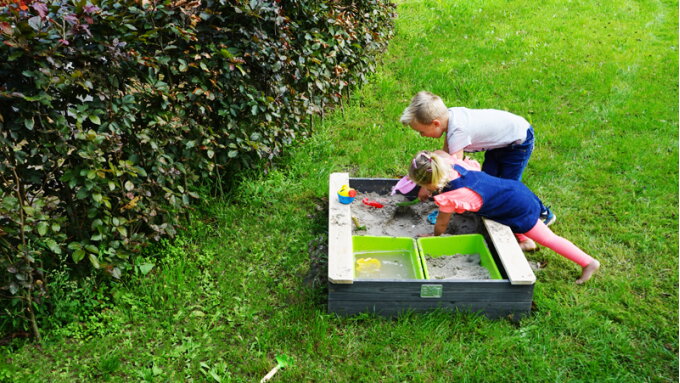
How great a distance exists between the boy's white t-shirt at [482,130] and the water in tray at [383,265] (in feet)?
2.77

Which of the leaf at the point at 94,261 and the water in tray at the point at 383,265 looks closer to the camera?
the leaf at the point at 94,261

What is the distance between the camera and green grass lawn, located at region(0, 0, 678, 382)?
2.99m

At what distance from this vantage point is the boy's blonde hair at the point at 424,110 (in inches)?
148

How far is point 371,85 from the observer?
662cm

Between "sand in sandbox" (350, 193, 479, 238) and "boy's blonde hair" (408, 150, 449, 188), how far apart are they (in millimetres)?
618

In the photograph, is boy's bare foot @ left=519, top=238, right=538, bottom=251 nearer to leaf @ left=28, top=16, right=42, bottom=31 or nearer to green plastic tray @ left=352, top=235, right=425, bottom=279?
green plastic tray @ left=352, top=235, right=425, bottom=279

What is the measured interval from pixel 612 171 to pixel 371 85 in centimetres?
288

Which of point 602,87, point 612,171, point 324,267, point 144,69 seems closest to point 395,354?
point 324,267

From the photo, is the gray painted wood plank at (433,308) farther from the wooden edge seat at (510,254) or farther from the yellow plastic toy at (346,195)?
the yellow plastic toy at (346,195)

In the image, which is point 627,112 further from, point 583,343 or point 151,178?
point 151,178

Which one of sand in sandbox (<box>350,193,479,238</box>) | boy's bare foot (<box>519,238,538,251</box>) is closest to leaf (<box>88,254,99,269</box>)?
sand in sandbox (<box>350,193,479,238</box>)

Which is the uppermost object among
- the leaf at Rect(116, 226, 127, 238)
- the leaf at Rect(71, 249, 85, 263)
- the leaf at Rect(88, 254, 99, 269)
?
the leaf at Rect(116, 226, 127, 238)

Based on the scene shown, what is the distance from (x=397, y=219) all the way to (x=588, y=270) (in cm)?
136

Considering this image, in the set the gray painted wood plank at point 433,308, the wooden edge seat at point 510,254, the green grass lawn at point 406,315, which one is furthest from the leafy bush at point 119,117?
the wooden edge seat at point 510,254
